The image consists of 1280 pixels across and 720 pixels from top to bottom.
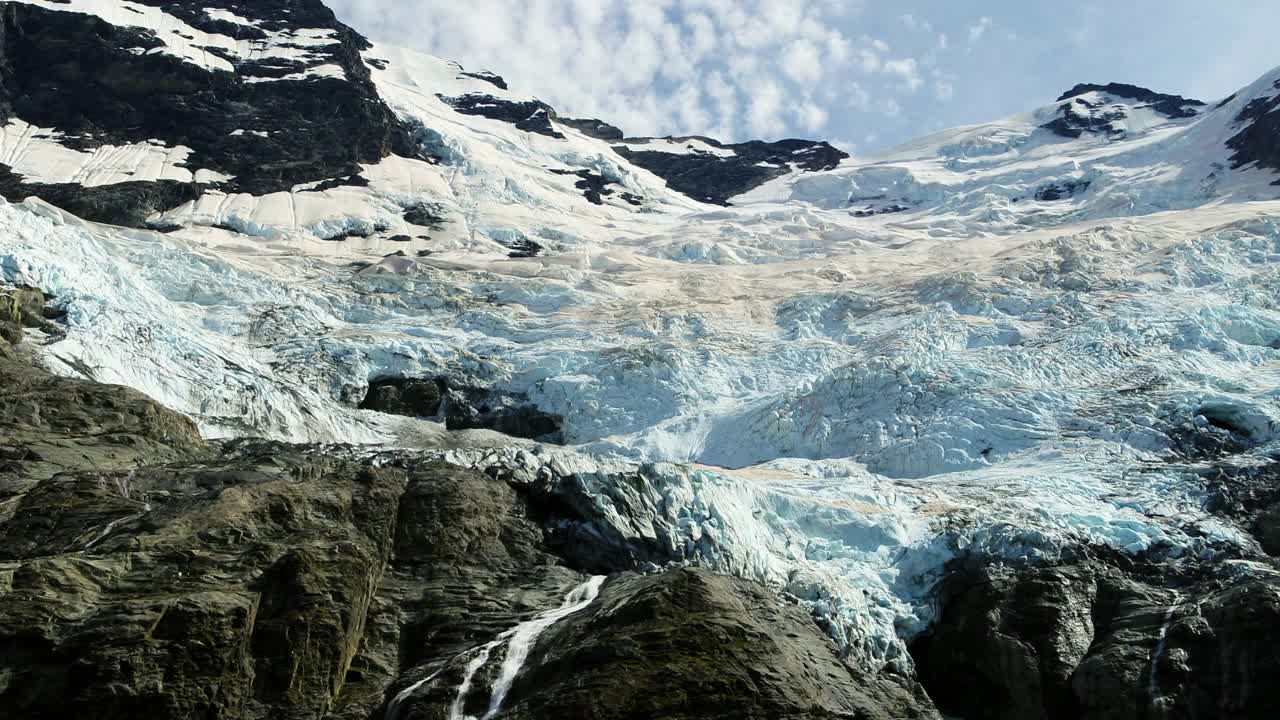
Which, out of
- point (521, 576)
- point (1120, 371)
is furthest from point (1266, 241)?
point (521, 576)

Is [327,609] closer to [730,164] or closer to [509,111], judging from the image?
[509,111]

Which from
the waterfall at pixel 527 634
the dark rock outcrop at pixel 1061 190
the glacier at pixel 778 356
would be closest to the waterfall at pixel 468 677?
the waterfall at pixel 527 634

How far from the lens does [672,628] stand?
1037 centimetres

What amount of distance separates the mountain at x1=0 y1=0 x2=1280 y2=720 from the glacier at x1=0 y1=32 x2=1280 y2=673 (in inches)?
5.1

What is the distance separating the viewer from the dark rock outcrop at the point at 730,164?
9094 cm

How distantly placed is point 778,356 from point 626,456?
26.6 ft

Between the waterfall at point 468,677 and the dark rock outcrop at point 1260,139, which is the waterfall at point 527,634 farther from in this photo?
the dark rock outcrop at point 1260,139

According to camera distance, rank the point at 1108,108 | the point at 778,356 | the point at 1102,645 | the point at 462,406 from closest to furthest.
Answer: the point at 1102,645 < the point at 462,406 < the point at 778,356 < the point at 1108,108

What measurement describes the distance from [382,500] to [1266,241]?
33757mm

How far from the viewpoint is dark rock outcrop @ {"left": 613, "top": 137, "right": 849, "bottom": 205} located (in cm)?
9094

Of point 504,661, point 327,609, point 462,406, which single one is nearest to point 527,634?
point 504,661

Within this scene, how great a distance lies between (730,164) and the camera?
96625 millimetres

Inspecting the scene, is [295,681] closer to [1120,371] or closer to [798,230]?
[1120,371]

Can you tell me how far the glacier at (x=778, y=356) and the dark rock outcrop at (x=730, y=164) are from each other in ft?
115
